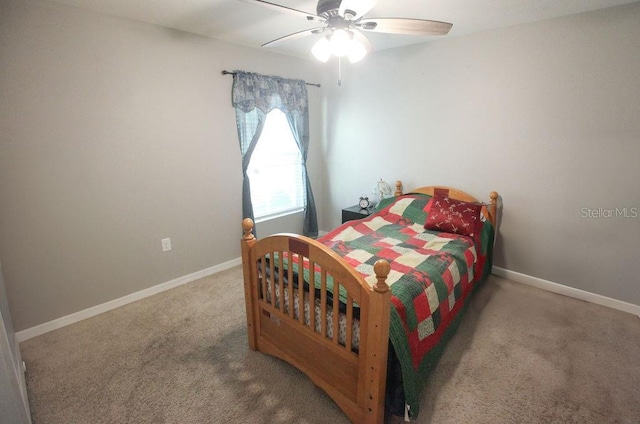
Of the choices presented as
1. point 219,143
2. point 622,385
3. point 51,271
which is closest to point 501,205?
point 622,385

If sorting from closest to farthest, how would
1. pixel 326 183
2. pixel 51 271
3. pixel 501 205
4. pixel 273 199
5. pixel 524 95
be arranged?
pixel 51 271 < pixel 524 95 < pixel 501 205 < pixel 273 199 < pixel 326 183

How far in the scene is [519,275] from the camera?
295 centimetres

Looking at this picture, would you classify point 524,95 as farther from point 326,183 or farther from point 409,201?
point 326,183

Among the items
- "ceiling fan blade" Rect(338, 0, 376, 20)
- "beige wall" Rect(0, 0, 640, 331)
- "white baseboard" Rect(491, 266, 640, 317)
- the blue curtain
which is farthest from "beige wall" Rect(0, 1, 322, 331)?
"white baseboard" Rect(491, 266, 640, 317)

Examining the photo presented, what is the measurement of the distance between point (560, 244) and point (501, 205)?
56cm

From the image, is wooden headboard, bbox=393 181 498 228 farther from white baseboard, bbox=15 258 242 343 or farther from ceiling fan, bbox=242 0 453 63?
white baseboard, bbox=15 258 242 343

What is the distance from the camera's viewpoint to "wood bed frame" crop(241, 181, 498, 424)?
1.33 metres

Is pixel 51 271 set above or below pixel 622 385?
above

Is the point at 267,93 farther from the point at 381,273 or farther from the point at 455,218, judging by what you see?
the point at 381,273

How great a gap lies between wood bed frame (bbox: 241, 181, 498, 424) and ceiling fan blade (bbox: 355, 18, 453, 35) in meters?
1.18

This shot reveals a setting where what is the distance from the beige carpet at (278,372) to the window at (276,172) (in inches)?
55.7

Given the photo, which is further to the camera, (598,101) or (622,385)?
(598,101)

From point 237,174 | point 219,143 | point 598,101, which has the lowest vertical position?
point 237,174

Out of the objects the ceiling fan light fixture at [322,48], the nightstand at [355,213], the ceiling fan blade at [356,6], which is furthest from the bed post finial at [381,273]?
the nightstand at [355,213]
